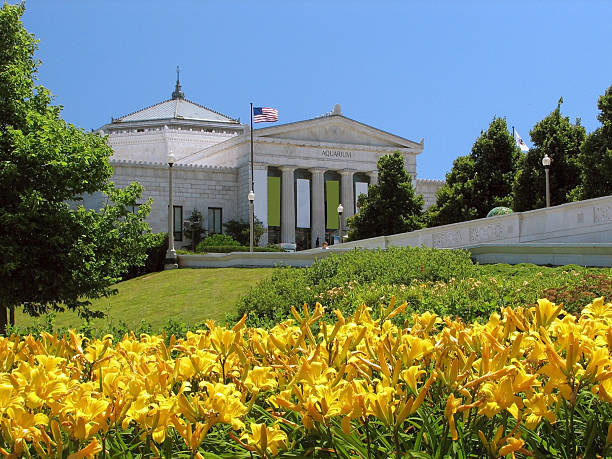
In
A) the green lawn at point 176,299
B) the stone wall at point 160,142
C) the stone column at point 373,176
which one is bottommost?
the green lawn at point 176,299

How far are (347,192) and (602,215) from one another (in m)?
38.7

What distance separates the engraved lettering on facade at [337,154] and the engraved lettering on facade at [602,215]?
124 ft

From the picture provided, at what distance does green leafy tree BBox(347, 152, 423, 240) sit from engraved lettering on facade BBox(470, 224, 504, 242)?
1811 centimetres

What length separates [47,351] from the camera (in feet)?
10.7

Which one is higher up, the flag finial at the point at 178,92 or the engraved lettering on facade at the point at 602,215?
the flag finial at the point at 178,92

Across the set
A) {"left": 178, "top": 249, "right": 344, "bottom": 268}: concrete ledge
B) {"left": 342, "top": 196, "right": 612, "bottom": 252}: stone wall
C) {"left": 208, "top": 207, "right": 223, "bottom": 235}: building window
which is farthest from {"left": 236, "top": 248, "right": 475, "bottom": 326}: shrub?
{"left": 208, "top": 207, "right": 223, "bottom": 235}: building window

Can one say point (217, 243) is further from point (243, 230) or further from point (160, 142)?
point (160, 142)

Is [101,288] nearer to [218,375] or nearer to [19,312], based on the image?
[19,312]

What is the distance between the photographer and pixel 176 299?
19.5 metres

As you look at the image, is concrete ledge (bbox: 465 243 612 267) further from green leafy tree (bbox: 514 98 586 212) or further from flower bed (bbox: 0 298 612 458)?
green leafy tree (bbox: 514 98 586 212)

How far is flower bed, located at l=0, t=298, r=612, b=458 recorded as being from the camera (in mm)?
2129

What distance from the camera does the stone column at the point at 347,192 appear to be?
57.2 metres

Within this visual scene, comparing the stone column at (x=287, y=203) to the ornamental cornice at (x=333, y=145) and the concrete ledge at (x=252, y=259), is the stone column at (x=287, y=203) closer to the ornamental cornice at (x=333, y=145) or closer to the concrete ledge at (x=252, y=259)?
the ornamental cornice at (x=333, y=145)

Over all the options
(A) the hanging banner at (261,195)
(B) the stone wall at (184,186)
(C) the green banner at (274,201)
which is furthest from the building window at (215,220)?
(C) the green banner at (274,201)
